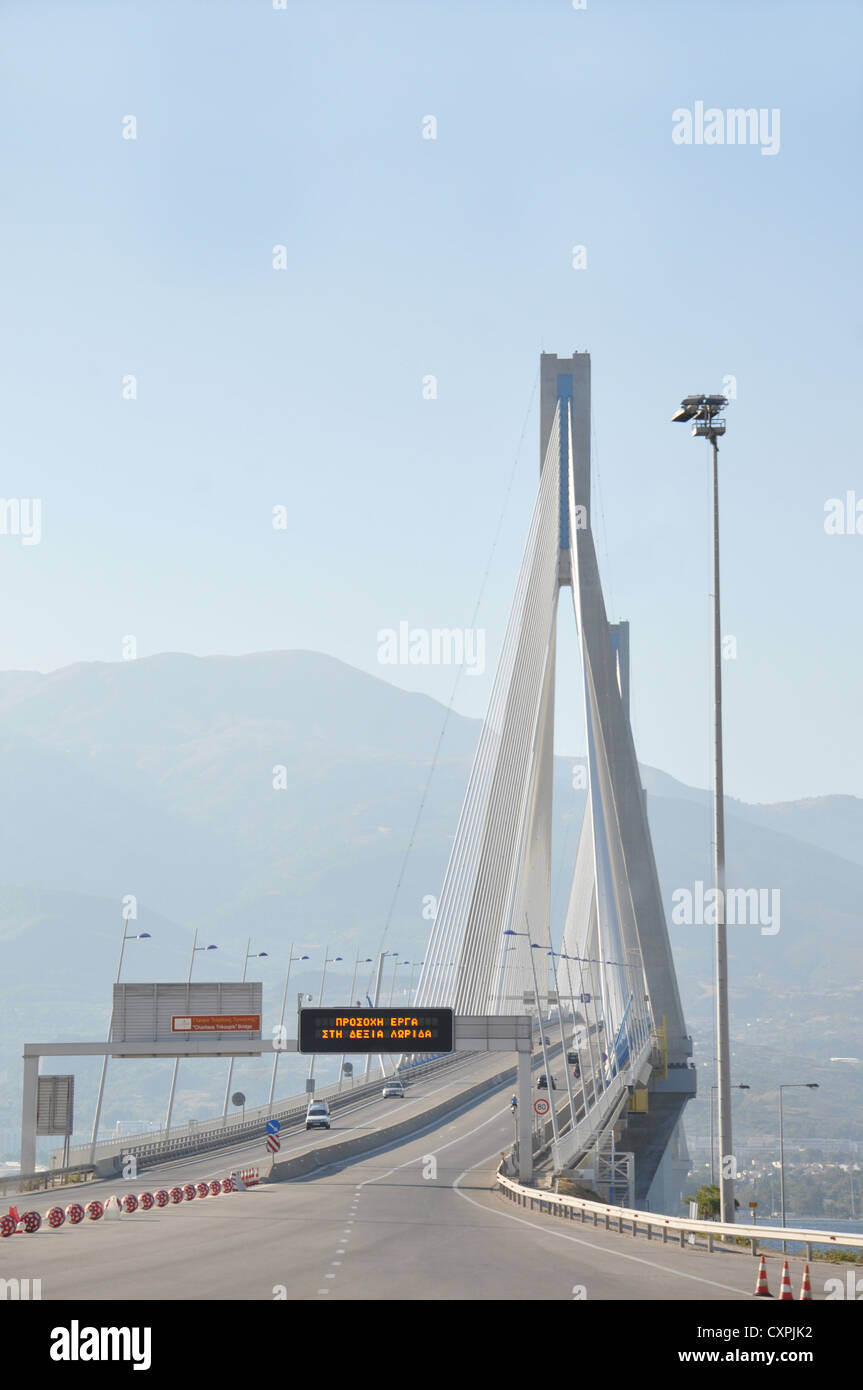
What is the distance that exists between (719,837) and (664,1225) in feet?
22.8

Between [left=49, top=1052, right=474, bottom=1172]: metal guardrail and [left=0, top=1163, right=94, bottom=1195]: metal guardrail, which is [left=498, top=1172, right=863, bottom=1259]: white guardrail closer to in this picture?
[left=0, top=1163, right=94, bottom=1195]: metal guardrail

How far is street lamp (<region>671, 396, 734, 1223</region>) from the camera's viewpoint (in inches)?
993

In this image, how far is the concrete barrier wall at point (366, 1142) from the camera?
57.7 m

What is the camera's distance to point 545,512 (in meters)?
69.1

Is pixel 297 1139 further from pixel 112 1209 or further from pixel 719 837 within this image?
pixel 719 837

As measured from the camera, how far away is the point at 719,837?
2694 cm

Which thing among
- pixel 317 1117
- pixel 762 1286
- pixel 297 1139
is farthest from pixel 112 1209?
pixel 317 1117

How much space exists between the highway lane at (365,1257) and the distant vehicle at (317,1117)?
40090 millimetres

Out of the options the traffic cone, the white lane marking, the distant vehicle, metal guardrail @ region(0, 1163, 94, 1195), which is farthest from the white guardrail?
the distant vehicle

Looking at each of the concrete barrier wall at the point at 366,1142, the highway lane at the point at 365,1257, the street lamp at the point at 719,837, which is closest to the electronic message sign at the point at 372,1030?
the concrete barrier wall at the point at 366,1142

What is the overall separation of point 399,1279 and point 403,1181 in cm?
3499
